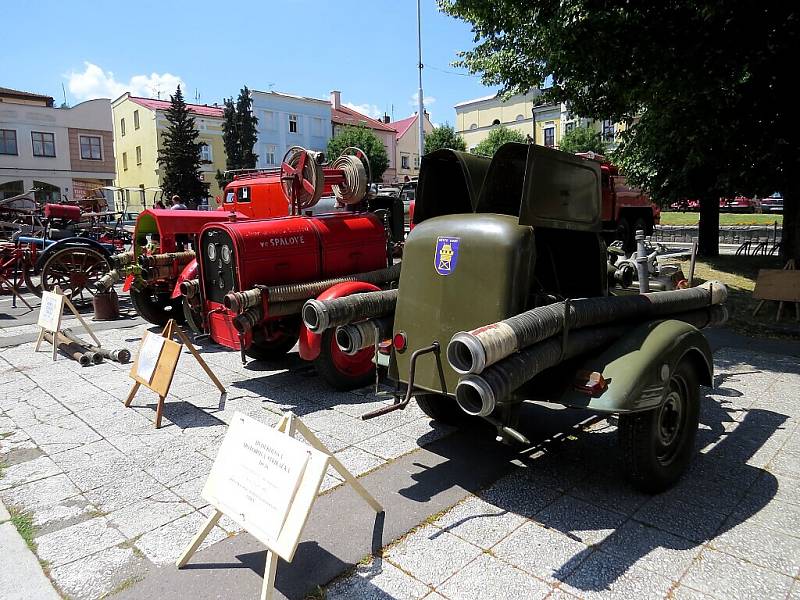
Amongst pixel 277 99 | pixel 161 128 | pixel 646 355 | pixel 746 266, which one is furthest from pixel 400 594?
pixel 277 99

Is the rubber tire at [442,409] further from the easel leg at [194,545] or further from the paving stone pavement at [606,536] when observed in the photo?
the easel leg at [194,545]

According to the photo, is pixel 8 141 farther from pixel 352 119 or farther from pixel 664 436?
pixel 664 436

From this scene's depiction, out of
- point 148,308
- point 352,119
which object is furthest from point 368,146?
point 148,308

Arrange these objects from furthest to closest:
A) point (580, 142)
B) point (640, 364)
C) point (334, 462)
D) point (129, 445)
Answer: point (580, 142)
point (129, 445)
point (640, 364)
point (334, 462)

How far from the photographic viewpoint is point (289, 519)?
8.43 feet

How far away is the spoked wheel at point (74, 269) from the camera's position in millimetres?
10750

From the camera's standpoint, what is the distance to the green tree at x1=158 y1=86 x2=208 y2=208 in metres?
35.2

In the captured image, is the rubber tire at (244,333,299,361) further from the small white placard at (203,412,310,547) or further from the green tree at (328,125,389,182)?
the green tree at (328,125,389,182)

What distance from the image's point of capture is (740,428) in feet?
15.5

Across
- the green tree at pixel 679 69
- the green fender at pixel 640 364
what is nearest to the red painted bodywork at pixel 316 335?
the green fender at pixel 640 364

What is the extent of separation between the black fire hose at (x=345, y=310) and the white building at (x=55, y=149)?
37222mm

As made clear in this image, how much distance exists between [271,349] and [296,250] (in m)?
1.45

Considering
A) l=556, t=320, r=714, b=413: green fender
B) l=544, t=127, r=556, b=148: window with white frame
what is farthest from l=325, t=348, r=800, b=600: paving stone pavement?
l=544, t=127, r=556, b=148: window with white frame

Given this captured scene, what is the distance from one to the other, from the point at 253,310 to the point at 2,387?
3.10m
